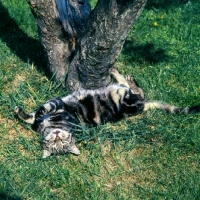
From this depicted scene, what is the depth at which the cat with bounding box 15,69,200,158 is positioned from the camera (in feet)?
14.4

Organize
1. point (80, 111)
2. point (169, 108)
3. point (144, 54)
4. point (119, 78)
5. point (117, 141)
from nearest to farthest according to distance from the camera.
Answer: point (117, 141) → point (80, 111) → point (169, 108) → point (119, 78) → point (144, 54)

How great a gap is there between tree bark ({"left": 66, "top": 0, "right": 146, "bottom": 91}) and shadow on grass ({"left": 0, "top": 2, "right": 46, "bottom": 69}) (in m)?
0.85

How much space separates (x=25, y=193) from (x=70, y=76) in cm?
154

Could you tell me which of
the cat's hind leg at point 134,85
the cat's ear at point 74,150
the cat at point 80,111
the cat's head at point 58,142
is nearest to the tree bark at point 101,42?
the cat at point 80,111

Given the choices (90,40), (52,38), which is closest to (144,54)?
(52,38)

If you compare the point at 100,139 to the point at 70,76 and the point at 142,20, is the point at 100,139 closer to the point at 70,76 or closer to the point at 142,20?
the point at 70,76

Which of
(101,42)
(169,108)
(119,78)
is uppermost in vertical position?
(101,42)

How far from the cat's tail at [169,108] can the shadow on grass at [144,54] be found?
3.33 ft

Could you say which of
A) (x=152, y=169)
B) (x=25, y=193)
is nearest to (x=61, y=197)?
(x=25, y=193)

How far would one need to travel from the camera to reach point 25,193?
3.90 meters

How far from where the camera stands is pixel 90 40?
4.33 meters

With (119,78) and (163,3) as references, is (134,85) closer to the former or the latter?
(119,78)

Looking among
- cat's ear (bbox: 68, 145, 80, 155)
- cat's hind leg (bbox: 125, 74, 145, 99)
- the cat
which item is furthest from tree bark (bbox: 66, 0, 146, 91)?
cat's ear (bbox: 68, 145, 80, 155)

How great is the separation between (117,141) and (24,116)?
1039mm
